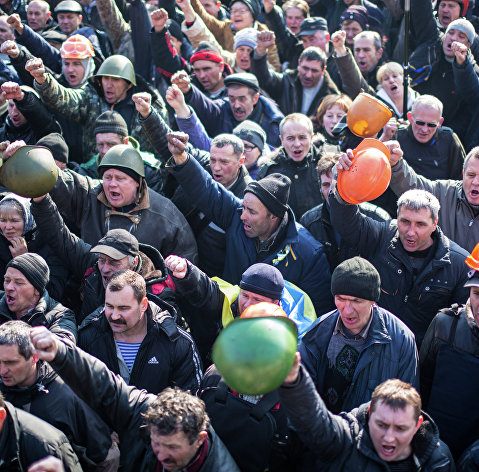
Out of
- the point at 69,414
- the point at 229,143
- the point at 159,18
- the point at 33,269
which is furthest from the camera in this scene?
the point at 159,18

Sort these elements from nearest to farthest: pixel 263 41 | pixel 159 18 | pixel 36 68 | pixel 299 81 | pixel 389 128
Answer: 1. pixel 389 128
2. pixel 36 68
3. pixel 159 18
4. pixel 263 41
5. pixel 299 81

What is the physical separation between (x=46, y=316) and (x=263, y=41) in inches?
185

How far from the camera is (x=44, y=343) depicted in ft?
10.8

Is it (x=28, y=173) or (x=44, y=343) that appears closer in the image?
(x=44, y=343)

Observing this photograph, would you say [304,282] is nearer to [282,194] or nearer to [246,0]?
[282,194]

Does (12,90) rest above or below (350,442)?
above

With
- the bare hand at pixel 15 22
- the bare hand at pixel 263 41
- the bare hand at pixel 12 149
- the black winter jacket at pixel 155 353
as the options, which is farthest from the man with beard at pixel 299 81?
the black winter jacket at pixel 155 353

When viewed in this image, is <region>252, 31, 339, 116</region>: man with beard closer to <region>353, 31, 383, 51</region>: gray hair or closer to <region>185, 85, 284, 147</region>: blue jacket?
<region>185, 85, 284, 147</region>: blue jacket

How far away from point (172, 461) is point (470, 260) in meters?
2.40

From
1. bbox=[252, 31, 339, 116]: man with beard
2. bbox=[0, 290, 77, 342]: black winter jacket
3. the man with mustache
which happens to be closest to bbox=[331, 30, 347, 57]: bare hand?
bbox=[252, 31, 339, 116]: man with beard

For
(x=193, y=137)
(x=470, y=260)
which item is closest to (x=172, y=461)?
(x=470, y=260)

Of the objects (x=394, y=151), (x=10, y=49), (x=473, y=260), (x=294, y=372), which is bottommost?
(x=473, y=260)

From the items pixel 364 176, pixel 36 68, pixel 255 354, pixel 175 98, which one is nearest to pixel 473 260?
pixel 364 176

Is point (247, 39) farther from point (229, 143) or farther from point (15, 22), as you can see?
point (229, 143)
